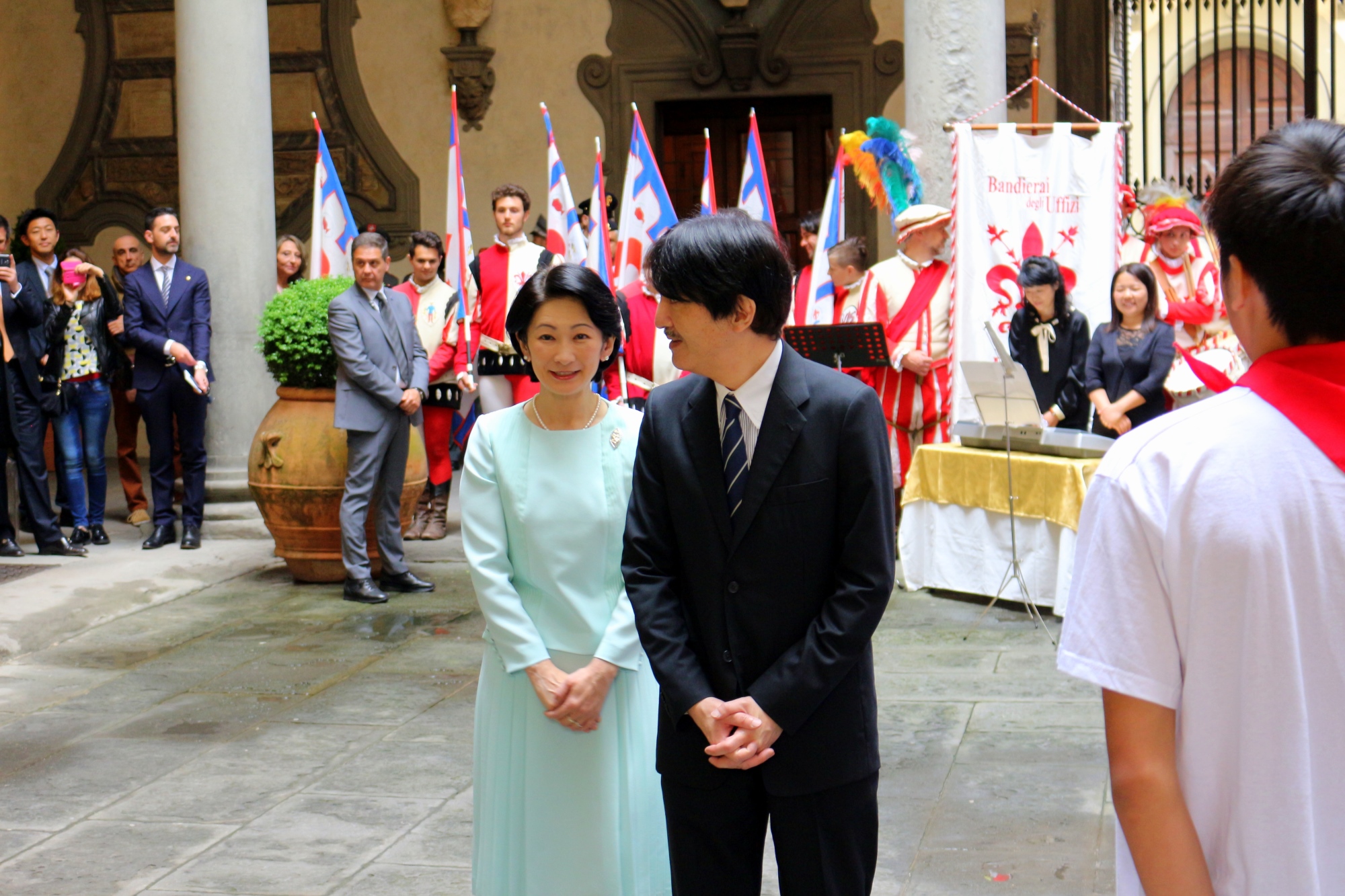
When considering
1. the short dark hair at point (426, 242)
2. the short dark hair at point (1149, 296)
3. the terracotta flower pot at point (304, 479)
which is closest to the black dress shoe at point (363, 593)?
the terracotta flower pot at point (304, 479)

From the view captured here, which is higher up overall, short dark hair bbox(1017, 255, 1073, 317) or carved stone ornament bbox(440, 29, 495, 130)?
carved stone ornament bbox(440, 29, 495, 130)

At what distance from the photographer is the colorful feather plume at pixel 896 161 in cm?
813

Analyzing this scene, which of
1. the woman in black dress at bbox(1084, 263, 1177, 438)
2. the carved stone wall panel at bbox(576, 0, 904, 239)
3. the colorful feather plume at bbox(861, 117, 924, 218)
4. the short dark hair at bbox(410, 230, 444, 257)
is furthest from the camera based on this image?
the carved stone wall panel at bbox(576, 0, 904, 239)

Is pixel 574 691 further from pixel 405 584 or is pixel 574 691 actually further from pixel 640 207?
pixel 640 207

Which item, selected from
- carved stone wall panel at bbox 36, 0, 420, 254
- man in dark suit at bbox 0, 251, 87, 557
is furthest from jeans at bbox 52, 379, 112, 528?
carved stone wall panel at bbox 36, 0, 420, 254

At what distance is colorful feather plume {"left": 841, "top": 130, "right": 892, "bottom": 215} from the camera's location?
830 centimetres

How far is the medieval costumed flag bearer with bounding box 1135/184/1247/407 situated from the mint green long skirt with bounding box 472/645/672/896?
579cm

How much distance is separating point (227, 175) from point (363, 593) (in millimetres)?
3105

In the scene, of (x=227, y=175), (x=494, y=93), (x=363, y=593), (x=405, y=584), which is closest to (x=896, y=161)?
(x=405, y=584)

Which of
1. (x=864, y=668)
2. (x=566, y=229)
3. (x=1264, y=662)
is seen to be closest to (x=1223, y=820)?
(x=1264, y=662)

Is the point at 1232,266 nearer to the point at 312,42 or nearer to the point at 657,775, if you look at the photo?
the point at 657,775

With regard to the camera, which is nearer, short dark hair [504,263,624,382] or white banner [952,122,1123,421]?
short dark hair [504,263,624,382]

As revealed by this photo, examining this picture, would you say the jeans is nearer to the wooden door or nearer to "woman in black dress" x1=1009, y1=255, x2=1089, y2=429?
"woman in black dress" x1=1009, y1=255, x2=1089, y2=429

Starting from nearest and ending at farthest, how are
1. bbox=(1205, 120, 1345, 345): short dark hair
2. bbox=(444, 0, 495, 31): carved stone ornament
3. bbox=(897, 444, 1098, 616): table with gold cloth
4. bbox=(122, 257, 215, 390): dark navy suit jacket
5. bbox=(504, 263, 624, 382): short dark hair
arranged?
bbox=(1205, 120, 1345, 345): short dark hair
bbox=(504, 263, 624, 382): short dark hair
bbox=(897, 444, 1098, 616): table with gold cloth
bbox=(122, 257, 215, 390): dark navy suit jacket
bbox=(444, 0, 495, 31): carved stone ornament
